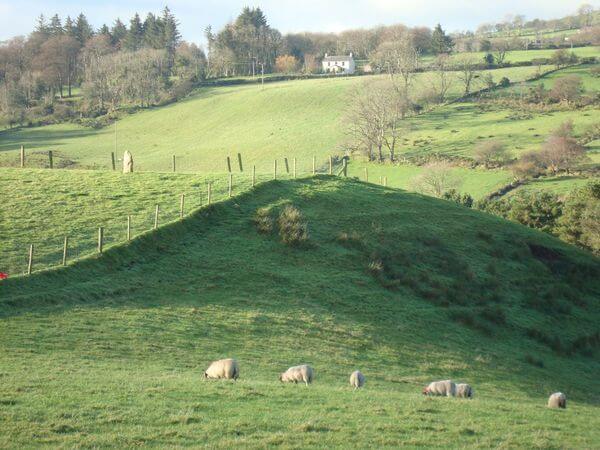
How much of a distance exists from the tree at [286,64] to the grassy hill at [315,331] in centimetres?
12382

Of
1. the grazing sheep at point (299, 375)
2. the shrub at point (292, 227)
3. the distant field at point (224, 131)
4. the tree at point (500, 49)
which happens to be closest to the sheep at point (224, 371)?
the grazing sheep at point (299, 375)

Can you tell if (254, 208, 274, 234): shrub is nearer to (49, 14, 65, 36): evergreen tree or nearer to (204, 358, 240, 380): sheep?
(204, 358, 240, 380): sheep

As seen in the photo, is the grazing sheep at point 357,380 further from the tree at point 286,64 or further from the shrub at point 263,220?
the tree at point 286,64

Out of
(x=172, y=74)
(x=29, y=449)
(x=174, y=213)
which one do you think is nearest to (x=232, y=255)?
(x=174, y=213)

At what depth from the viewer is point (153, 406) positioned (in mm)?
17953

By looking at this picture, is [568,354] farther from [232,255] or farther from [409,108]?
[409,108]

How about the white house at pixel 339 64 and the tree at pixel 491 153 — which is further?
the white house at pixel 339 64

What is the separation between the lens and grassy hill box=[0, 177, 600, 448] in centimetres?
1738

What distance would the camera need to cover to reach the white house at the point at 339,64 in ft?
561

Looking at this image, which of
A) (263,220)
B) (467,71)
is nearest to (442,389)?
(263,220)

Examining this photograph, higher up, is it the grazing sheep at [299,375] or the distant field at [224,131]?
the distant field at [224,131]

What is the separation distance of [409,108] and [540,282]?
78.7m

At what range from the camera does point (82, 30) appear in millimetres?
189375

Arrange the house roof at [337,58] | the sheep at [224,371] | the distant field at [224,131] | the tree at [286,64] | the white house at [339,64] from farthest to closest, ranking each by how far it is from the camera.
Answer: the house roof at [337,58] < the tree at [286,64] < the white house at [339,64] < the distant field at [224,131] < the sheep at [224,371]
